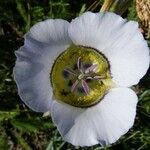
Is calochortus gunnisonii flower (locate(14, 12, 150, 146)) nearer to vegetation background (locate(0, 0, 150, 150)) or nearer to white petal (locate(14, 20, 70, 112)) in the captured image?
white petal (locate(14, 20, 70, 112))

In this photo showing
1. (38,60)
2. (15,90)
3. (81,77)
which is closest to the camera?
(38,60)

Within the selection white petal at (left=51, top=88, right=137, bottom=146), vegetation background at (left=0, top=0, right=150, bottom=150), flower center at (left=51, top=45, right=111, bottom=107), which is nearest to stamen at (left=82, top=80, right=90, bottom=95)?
flower center at (left=51, top=45, right=111, bottom=107)

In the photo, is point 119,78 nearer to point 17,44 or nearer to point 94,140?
point 94,140

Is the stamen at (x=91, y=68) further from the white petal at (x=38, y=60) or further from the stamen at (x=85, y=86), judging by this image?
the white petal at (x=38, y=60)

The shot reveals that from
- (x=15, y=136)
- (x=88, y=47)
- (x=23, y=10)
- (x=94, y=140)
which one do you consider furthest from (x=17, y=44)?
(x=94, y=140)

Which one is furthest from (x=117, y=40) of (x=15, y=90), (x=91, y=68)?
(x=15, y=90)

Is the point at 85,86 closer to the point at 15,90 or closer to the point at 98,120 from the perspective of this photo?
the point at 98,120
